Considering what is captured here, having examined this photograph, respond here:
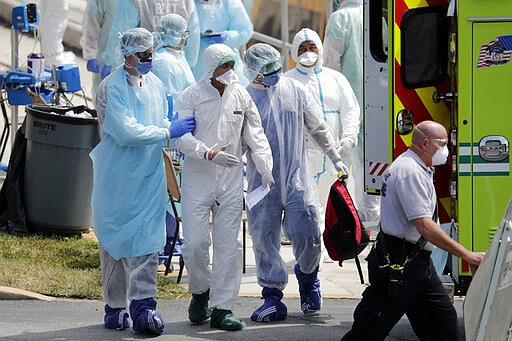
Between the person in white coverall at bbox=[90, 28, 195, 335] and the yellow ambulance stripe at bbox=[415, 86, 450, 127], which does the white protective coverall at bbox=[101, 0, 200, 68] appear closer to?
the person in white coverall at bbox=[90, 28, 195, 335]

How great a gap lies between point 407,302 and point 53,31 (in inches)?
325

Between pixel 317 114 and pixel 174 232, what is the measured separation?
2.26 metres

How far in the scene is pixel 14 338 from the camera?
26.3ft

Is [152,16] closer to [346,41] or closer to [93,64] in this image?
[93,64]

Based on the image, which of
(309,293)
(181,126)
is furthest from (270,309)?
(181,126)

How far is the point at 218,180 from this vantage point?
837 cm

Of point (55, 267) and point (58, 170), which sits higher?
point (58, 170)

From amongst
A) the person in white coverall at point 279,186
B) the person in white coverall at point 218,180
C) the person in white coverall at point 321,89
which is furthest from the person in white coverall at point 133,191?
the person in white coverall at point 321,89

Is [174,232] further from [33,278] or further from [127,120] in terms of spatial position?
[127,120]

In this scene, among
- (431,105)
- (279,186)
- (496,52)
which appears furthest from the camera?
(279,186)

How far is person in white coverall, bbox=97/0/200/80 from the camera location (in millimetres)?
12039

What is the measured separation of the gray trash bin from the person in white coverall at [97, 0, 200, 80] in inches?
51.5

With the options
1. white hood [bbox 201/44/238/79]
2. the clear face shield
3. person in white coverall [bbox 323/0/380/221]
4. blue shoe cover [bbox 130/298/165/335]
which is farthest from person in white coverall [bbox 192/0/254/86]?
blue shoe cover [bbox 130/298/165/335]

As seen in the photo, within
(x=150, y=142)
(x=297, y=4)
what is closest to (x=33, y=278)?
(x=150, y=142)
